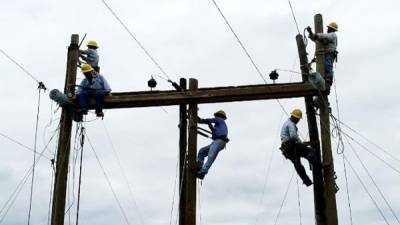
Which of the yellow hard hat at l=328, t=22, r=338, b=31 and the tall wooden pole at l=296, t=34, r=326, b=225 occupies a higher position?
the yellow hard hat at l=328, t=22, r=338, b=31

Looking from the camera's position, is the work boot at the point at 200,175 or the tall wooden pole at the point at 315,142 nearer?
the tall wooden pole at the point at 315,142

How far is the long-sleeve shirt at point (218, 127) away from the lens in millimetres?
9359

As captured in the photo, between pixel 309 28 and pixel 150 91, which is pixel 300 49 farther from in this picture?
pixel 150 91

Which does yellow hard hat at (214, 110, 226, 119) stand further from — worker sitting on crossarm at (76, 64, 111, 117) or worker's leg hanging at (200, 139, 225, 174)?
worker sitting on crossarm at (76, 64, 111, 117)

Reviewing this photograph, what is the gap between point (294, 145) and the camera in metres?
9.31

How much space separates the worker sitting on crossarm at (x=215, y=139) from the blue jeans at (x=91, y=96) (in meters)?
1.60

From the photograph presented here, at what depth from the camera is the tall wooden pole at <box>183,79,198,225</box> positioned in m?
8.39

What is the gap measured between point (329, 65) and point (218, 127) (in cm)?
202

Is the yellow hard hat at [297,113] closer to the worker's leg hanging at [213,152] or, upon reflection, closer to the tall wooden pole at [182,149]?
the worker's leg hanging at [213,152]

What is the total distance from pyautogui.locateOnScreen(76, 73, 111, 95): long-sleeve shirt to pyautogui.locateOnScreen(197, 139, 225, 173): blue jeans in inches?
71.4

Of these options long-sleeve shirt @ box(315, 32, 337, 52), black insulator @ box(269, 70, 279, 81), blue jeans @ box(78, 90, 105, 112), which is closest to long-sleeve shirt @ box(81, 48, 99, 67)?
blue jeans @ box(78, 90, 105, 112)

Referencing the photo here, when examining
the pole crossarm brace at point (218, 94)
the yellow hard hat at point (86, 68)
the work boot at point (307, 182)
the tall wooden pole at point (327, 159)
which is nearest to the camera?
the tall wooden pole at point (327, 159)

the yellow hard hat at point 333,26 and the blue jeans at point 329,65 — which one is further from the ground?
the yellow hard hat at point 333,26

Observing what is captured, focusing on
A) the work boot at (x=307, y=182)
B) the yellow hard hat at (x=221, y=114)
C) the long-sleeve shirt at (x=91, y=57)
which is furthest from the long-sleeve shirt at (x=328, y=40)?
the long-sleeve shirt at (x=91, y=57)
